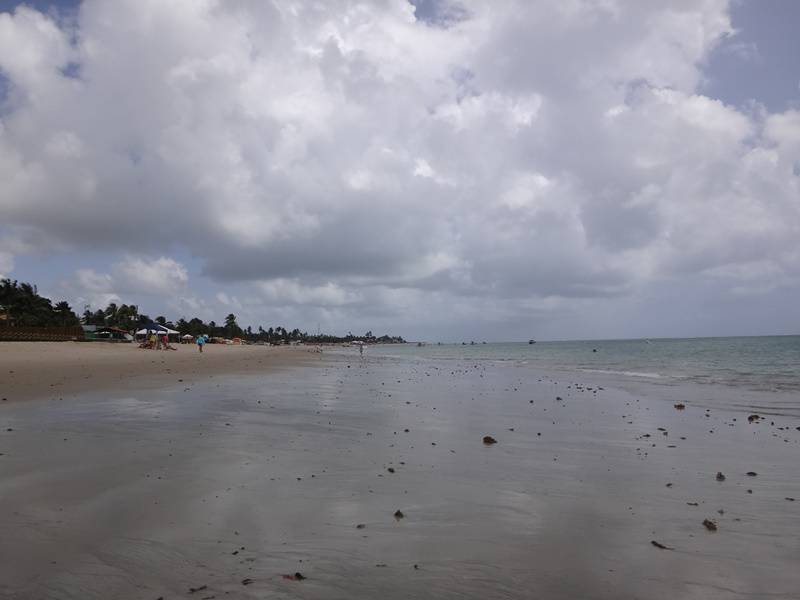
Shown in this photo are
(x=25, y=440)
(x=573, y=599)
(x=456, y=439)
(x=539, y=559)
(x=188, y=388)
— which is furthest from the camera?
(x=188, y=388)

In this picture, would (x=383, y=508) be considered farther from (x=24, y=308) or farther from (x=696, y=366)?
(x=24, y=308)

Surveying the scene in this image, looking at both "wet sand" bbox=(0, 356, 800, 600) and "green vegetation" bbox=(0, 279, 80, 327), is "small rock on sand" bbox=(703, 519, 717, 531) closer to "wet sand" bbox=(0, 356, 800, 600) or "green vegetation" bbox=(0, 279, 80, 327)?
"wet sand" bbox=(0, 356, 800, 600)

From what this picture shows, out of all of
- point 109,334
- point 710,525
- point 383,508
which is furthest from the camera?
point 109,334

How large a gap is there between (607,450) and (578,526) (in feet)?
16.9

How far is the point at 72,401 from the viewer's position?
51.3ft

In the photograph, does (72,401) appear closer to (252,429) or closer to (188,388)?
(188,388)

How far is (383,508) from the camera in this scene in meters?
6.93

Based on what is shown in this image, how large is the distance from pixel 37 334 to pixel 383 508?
282ft

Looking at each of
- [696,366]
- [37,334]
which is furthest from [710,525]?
[37,334]

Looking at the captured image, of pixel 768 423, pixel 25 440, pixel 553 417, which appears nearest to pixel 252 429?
pixel 25 440

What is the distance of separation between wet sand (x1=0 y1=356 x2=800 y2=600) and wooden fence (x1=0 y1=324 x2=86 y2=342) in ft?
222

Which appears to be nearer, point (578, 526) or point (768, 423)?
point (578, 526)

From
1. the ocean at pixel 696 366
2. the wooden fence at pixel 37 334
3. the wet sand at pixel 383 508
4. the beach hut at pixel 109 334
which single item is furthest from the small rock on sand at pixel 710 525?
the beach hut at pixel 109 334

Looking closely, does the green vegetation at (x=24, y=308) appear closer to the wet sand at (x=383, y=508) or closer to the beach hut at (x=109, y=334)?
the beach hut at (x=109, y=334)
